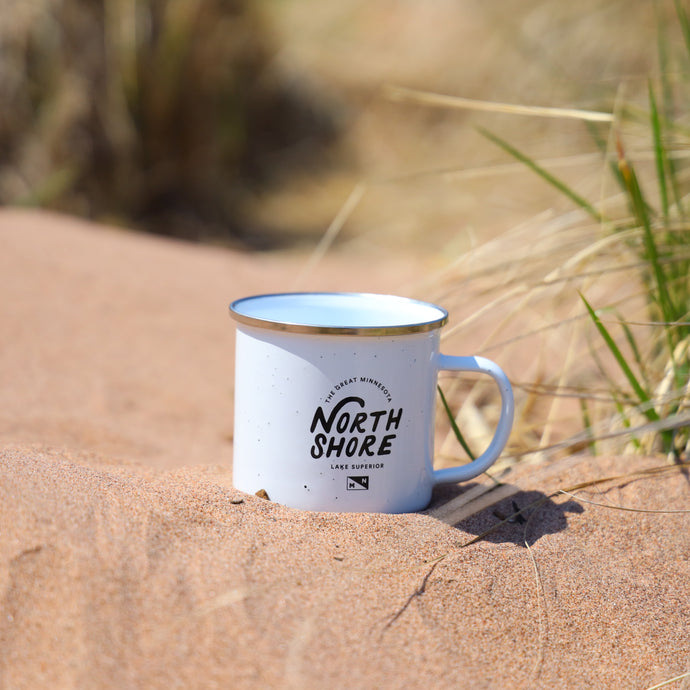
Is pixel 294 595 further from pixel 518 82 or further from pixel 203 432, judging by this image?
pixel 518 82

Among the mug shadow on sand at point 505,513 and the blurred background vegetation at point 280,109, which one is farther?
the blurred background vegetation at point 280,109

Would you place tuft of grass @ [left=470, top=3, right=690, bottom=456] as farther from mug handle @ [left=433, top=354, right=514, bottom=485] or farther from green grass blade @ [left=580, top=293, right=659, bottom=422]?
mug handle @ [left=433, top=354, right=514, bottom=485]

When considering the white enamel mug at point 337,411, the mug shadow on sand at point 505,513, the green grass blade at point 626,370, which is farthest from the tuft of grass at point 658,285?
the white enamel mug at point 337,411

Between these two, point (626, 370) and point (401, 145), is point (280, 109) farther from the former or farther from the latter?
point (626, 370)

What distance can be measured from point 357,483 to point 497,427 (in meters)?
0.19

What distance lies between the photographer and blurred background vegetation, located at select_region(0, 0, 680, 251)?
3.02 m

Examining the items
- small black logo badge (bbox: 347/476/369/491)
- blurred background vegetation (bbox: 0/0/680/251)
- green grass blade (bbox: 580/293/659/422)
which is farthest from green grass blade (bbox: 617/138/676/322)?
blurred background vegetation (bbox: 0/0/680/251)

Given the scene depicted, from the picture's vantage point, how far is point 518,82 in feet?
13.5

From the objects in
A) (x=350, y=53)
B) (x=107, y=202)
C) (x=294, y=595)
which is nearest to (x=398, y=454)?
(x=294, y=595)

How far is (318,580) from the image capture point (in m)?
0.77

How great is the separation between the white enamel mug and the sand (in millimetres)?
33

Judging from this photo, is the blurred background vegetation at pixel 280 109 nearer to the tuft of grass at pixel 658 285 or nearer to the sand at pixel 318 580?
the tuft of grass at pixel 658 285

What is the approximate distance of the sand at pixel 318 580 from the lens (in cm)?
67

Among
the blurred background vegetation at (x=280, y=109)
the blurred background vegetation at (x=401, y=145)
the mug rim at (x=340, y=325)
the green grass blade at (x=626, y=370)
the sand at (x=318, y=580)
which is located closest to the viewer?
the sand at (x=318, y=580)
